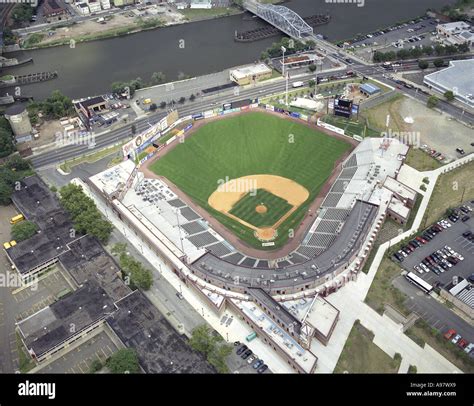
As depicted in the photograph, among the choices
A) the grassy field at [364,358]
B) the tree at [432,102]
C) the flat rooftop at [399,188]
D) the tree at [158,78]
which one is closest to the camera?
the grassy field at [364,358]

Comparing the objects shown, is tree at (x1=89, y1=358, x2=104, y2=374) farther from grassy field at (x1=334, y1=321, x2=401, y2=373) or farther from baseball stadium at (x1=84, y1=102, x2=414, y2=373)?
grassy field at (x1=334, y1=321, x2=401, y2=373)

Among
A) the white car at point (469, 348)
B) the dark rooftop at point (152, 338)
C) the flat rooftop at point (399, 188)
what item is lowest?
the white car at point (469, 348)

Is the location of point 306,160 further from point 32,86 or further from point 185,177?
point 32,86

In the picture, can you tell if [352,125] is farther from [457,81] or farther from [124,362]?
[124,362]

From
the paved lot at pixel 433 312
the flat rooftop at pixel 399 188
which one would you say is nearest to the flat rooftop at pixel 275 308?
the paved lot at pixel 433 312

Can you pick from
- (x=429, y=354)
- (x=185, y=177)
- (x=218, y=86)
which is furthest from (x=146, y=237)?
(x=218, y=86)

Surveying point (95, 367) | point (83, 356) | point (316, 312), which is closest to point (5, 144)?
point (83, 356)

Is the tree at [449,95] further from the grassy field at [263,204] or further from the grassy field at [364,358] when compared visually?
the grassy field at [364,358]
